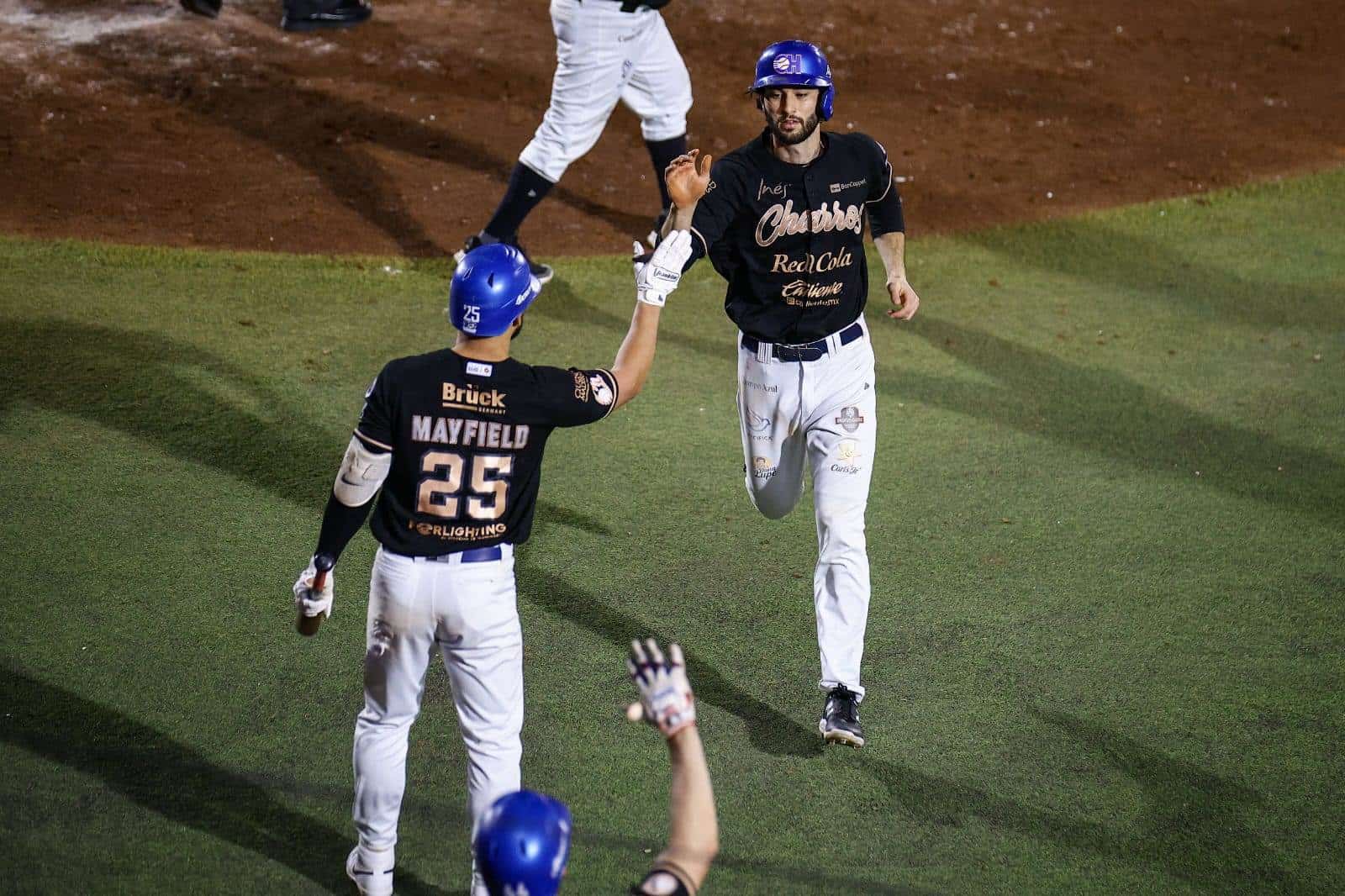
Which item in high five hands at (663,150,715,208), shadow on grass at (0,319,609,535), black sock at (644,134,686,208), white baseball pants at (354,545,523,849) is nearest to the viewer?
white baseball pants at (354,545,523,849)

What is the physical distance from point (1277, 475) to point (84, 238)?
6648 millimetres

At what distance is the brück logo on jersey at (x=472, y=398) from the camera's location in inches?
136

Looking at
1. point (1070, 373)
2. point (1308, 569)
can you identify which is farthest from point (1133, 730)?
point (1070, 373)

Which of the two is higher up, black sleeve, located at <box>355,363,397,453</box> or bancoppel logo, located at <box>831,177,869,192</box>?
bancoppel logo, located at <box>831,177,869,192</box>

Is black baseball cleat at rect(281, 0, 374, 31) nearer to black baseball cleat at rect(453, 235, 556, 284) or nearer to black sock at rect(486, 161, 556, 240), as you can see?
black baseball cleat at rect(453, 235, 556, 284)

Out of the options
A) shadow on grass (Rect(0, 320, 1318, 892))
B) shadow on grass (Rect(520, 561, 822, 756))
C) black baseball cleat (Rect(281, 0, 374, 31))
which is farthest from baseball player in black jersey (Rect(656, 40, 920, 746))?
black baseball cleat (Rect(281, 0, 374, 31))

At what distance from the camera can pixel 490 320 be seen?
11.3 ft

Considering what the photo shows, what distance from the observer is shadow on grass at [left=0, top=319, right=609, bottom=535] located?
6023mm

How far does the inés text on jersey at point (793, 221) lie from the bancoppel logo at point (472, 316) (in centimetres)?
145

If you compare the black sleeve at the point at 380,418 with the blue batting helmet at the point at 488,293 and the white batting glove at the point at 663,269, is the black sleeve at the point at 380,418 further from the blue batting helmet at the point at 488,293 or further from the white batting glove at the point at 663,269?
the white batting glove at the point at 663,269

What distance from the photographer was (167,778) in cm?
418

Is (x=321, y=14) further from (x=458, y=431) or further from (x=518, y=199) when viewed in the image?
(x=458, y=431)

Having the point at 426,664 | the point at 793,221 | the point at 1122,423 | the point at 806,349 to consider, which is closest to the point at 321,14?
the point at 1122,423

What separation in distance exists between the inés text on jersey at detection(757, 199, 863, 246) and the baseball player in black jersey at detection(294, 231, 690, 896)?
3.74 feet
